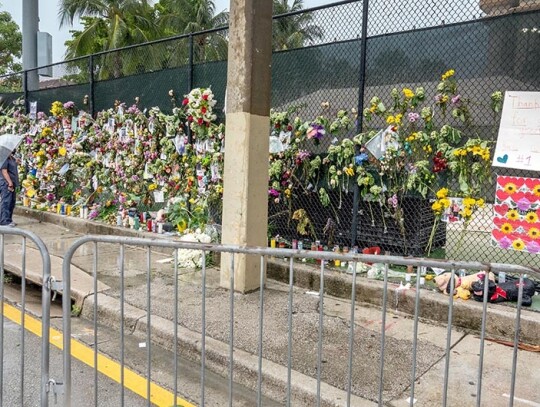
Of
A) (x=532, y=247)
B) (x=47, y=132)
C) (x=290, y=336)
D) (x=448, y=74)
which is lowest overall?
(x=290, y=336)

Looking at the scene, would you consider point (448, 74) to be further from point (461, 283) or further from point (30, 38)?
point (30, 38)

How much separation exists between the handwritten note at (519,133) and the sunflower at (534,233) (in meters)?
0.57

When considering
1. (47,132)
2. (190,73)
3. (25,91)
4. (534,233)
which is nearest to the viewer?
(534,233)

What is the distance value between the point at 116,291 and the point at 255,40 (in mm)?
2998

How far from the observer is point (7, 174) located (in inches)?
342

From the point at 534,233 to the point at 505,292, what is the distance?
66 cm

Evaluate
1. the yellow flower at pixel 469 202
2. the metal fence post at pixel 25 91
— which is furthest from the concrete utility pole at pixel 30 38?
the yellow flower at pixel 469 202

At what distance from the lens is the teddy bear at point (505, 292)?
4391 mm

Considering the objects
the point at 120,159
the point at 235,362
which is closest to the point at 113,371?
the point at 235,362

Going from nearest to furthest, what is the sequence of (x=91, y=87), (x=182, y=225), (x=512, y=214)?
(x=512, y=214), (x=182, y=225), (x=91, y=87)

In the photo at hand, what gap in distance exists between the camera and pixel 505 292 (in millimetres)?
4453

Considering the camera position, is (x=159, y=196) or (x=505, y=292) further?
(x=159, y=196)

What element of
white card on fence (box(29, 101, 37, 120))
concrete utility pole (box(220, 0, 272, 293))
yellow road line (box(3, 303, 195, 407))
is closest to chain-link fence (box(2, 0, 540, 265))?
concrete utility pole (box(220, 0, 272, 293))

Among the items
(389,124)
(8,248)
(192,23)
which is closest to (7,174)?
(8,248)
